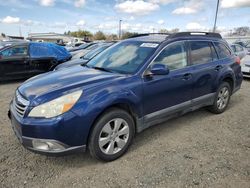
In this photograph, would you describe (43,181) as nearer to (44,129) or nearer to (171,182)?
(44,129)

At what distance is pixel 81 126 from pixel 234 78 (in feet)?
13.0

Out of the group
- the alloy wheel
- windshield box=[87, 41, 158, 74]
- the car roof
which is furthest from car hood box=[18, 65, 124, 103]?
the alloy wheel

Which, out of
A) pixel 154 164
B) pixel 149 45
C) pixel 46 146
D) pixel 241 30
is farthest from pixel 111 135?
pixel 241 30

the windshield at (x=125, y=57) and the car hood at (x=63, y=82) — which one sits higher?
the windshield at (x=125, y=57)

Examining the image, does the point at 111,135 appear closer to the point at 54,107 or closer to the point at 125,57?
the point at 54,107

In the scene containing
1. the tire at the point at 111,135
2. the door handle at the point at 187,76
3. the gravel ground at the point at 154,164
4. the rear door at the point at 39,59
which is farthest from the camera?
the rear door at the point at 39,59

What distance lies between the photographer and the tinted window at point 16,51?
8.05 meters

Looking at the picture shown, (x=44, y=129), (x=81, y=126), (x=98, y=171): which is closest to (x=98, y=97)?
(x=81, y=126)

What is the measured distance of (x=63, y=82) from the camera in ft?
10.4

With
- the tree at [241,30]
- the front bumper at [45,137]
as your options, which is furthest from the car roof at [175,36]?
the tree at [241,30]

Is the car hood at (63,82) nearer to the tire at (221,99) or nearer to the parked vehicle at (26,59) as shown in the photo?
the tire at (221,99)

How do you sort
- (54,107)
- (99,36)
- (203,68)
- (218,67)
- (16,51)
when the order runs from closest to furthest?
(54,107)
(203,68)
(218,67)
(16,51)
(99,36)

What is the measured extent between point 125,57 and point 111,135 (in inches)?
54.1

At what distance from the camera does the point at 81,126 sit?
110 inches
